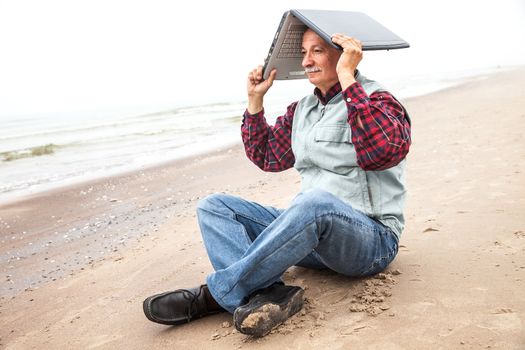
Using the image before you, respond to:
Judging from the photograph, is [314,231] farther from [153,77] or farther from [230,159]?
[153,77]

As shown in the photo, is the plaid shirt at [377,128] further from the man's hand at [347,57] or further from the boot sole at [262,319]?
the boot sole at [262,319]

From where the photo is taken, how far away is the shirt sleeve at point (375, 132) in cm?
225

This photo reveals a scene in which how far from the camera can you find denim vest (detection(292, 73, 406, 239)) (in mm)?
2488

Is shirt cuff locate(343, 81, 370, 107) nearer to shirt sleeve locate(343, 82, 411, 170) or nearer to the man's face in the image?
shirt sleeve locate(343, 82, 411, 170)

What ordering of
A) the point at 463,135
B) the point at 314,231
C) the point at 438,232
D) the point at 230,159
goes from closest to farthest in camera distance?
the point at 314,231, the point at 438,232, the point at 463,135, the point at 230,159

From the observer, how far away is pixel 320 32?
8.08 ft

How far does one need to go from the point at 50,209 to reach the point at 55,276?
326cm

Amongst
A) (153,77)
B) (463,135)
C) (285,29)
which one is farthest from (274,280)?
(153,77)

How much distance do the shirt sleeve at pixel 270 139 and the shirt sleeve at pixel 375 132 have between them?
78 cm

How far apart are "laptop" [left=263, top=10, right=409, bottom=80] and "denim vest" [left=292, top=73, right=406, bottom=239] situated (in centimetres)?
22

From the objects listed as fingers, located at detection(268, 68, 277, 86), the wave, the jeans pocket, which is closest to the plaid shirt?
the jeans pocket

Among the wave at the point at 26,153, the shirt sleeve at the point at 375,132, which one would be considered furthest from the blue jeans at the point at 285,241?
the wave at the point at 26,153

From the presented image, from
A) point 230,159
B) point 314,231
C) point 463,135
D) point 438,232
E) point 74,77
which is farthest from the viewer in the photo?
point 74,77

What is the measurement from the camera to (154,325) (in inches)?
109
